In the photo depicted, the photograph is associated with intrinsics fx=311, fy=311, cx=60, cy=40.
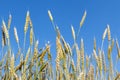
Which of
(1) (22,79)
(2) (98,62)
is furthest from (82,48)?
(1) (22,79)

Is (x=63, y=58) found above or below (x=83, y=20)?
below

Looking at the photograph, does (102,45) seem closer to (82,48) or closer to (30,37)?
(82,48)

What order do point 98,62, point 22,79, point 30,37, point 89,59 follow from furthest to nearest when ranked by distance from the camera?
point 89,59 < point 98,62 < point 30,37 < point 22,79

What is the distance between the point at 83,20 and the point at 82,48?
0.21m

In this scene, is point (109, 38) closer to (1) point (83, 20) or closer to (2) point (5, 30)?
(1) point (83, 20)

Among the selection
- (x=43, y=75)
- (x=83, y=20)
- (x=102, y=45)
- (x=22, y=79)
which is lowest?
(x=22, y=79)

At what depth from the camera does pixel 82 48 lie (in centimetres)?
186

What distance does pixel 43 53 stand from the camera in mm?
1832

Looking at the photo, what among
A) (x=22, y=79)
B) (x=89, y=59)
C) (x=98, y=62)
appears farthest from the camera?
(x=89, y=59)

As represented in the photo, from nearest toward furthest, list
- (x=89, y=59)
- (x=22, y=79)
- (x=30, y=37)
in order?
(x=22, y=79) < (x=30, y=37) < (x=89, y=59)

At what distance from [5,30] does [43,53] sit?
260mm

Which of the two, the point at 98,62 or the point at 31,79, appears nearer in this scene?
the point at 31,79

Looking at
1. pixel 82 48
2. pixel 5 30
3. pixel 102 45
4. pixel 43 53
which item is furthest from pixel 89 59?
pixel 5 30

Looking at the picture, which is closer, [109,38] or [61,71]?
[61,71]
